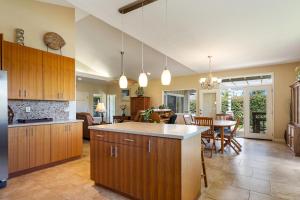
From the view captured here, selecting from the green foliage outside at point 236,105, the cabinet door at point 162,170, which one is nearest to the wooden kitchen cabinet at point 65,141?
the cabinet door at point 162,170

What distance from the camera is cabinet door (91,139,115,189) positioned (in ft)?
7.85

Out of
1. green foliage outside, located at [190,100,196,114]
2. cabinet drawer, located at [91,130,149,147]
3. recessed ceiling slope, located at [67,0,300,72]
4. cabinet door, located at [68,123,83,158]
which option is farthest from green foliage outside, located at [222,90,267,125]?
cabinet drawer, located at [91,130,149,147]

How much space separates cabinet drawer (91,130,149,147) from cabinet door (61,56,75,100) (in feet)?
5.92

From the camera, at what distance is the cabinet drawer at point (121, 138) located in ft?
6.84

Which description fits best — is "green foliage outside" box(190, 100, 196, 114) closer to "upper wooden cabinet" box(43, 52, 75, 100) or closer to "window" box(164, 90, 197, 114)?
"window" box(164, 90, 197, 114)

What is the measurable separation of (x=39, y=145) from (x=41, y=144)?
0.04 meters

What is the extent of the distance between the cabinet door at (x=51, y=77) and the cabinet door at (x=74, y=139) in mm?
729

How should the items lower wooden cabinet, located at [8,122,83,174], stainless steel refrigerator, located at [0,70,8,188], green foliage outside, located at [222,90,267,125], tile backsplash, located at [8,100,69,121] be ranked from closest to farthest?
stainless steel refrigerator, located at [0,70,8,188]
lower wooden cabinet, located at [8,122,83,174]
tile backsplash, located at [8,100,69,121]
green foliage outside, located at [222,90,267,125]

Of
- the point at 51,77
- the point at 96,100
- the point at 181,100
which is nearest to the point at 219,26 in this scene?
the point at 51,77

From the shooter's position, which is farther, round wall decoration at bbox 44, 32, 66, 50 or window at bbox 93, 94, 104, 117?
window at bbox 93, 94, 104, 117

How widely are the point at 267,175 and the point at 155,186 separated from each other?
2.20 m

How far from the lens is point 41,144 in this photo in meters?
3.25

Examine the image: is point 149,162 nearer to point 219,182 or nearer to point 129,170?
point 129,170

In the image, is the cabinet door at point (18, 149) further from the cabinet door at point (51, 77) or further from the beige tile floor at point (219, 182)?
the cabinet door at point (51, 77)
